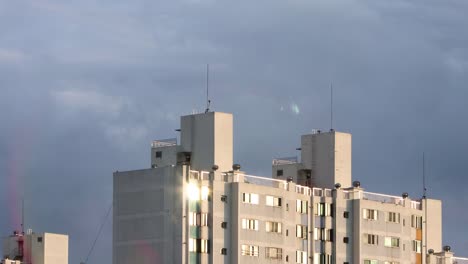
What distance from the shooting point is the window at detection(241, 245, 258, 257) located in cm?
17238

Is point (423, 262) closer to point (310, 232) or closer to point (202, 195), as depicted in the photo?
point (310, 232)

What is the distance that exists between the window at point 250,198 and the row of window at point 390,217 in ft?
52.9

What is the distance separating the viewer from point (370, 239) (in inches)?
7318

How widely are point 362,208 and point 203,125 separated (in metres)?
22.1

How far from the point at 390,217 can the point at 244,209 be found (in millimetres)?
22053

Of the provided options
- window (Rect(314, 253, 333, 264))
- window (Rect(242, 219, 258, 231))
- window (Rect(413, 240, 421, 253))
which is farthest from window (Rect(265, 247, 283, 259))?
window (Rect(413, 240, 421, 253))

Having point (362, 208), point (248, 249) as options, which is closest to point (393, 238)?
point (362, 208)

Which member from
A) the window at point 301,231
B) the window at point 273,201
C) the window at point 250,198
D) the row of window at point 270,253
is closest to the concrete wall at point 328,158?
the window at point 301,231

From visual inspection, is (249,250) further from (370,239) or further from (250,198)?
(370,239)

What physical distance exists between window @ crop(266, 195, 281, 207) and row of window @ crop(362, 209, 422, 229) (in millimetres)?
12473

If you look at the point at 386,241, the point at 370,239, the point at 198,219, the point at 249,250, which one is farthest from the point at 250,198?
the point at 386,241

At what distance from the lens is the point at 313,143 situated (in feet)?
620

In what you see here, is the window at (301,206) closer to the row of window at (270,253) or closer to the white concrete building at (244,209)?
the white concrete building at (244,209)

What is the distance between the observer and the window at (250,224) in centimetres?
17262
